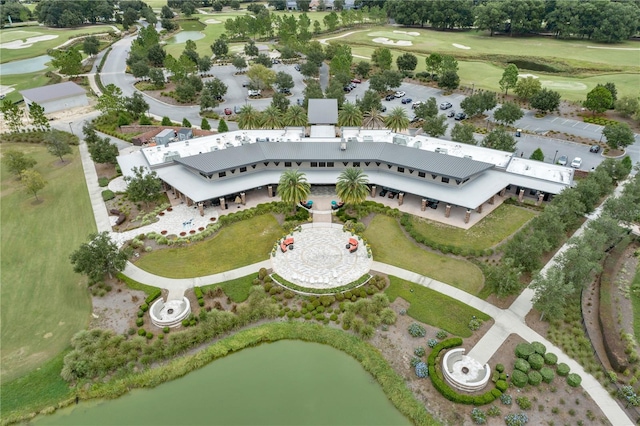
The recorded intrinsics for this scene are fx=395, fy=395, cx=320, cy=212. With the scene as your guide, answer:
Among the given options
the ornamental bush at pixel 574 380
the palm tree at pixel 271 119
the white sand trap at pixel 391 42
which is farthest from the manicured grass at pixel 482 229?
the white sand trap at pixel 391 42

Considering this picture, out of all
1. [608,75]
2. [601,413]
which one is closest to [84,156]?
[601,413]

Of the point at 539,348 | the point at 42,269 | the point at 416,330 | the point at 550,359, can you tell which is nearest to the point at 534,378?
the point at 550,359

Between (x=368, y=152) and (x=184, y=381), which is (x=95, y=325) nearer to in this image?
(x=184, y=381)

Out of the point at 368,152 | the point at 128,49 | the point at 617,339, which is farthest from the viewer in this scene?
the point at 128,49

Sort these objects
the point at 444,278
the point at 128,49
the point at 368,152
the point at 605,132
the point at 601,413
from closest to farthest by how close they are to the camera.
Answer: the point at 601,413, the point at 444,278, the point at 368,152, the point at 605,132, the point at 128,49

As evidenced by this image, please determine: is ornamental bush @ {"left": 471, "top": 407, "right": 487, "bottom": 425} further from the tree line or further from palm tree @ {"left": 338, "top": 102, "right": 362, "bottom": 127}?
the tree line

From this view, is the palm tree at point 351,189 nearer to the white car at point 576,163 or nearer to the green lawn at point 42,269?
the green lawn at point 42,269

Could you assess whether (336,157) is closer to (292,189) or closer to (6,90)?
(292,189)
